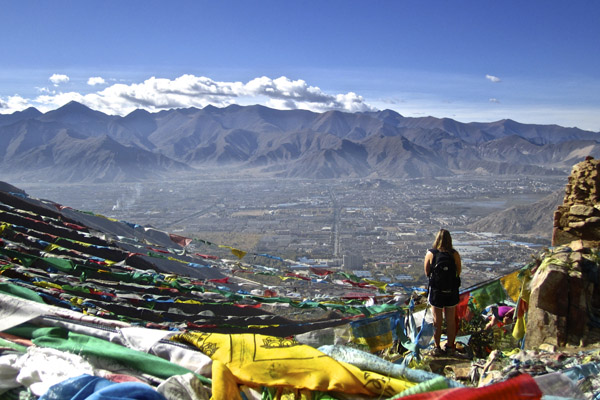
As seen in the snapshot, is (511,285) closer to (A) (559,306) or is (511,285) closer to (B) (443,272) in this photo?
(A) (559,306)

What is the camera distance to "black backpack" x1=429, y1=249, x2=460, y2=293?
5484 millimetres

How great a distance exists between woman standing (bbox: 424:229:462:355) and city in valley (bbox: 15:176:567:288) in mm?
6648

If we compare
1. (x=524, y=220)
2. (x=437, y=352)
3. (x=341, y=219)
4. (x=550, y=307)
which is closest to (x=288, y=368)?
(x=437, y=352)

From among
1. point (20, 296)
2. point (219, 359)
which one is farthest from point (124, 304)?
point (219, 359)

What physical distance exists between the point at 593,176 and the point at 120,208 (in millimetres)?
95052

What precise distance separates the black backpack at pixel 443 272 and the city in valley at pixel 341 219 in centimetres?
675

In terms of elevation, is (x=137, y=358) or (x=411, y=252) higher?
(x=137, y=358)

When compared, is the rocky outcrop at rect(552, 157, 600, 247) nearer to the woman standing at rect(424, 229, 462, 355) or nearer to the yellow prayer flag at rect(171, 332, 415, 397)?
the woman standing at rect(424, 229, 462, 355)

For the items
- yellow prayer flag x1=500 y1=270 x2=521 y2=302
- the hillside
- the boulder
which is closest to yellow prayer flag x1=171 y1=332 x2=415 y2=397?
the boulder

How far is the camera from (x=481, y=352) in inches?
237

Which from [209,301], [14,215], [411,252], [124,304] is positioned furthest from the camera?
[411,252]

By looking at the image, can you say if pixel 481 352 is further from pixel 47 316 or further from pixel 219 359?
pixel 47 316

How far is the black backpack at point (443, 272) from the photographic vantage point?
18.0ft

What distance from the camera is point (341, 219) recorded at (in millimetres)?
84000
